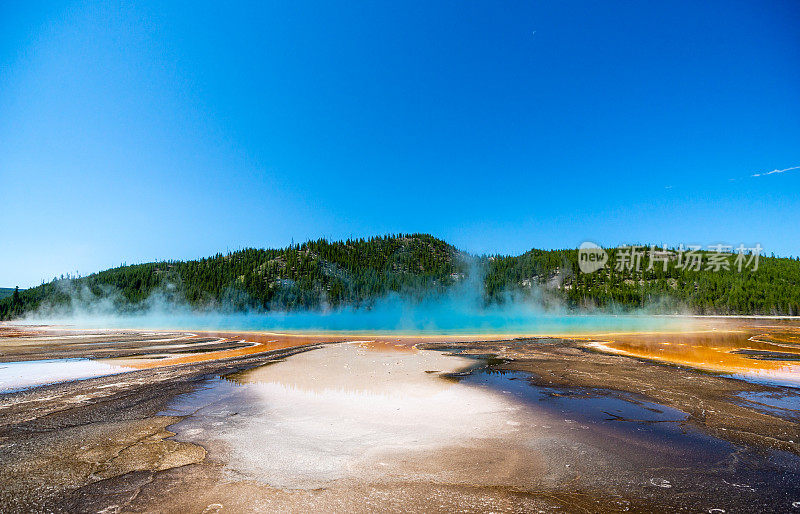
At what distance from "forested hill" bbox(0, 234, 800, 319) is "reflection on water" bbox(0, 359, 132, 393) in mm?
119711

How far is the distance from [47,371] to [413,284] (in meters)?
148

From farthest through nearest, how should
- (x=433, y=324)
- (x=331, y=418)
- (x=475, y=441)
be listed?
(x=433, y=324), (x=331, y=418), (x=475, y=441)

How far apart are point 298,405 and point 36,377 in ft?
44.1

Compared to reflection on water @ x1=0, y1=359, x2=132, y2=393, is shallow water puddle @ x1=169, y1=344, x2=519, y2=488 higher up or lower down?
higher up

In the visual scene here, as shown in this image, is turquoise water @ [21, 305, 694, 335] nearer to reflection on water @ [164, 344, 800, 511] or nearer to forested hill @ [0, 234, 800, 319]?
forested hill @ [0, 234, 800, 319]

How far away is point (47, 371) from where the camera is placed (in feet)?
55.9

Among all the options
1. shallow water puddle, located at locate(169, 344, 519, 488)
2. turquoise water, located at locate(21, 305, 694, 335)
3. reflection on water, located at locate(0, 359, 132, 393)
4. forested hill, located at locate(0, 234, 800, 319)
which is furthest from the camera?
forested hill, located at locate(0, 234, 800, 319)

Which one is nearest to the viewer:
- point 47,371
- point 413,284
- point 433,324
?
point 47,371

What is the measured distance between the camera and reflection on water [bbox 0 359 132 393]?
14.2m

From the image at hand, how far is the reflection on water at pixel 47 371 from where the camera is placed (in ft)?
46.8

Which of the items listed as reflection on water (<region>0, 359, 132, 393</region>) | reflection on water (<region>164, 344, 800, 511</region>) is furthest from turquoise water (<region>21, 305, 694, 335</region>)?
reflection on water (<region>164, 344, 800, 511</region>)

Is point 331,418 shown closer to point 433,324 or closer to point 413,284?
point 433,324

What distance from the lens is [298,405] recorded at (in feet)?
35.6

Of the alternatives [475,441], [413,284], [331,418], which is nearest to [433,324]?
[331,418]
